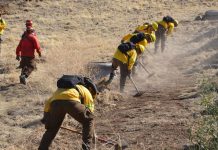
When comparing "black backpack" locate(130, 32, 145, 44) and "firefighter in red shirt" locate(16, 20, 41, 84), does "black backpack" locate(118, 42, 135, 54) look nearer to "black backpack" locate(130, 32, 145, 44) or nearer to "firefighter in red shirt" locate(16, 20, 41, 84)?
"black backpack" locate(130, 32, 145, 44)

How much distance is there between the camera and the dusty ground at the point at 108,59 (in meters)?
8.56

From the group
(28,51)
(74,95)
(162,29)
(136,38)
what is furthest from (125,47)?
(162,29)

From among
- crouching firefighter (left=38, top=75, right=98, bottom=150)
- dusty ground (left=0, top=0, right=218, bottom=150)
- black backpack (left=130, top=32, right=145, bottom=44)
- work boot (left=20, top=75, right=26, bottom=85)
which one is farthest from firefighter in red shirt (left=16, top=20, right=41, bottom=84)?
crouching firefighter (left=38, top=75, right=98, bottom=150)

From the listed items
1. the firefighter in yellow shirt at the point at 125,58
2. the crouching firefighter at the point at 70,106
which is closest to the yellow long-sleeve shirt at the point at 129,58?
the firefighter in yellow shirt at the point at 125,58

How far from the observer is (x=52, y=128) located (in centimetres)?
728

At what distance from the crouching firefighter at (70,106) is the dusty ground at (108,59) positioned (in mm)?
781

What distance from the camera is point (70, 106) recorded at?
6980 mm

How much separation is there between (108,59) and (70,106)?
29.7 ft

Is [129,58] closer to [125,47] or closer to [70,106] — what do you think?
[125,47]

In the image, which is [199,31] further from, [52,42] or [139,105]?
[139,105]

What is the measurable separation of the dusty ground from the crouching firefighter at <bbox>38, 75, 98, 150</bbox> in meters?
0.78

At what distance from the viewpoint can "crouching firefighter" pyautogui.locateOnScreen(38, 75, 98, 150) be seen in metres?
7.01

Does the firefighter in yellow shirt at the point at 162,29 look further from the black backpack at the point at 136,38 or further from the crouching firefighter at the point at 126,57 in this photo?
the crouching firefighter at the point at 126,57

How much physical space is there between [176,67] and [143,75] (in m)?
1.62
